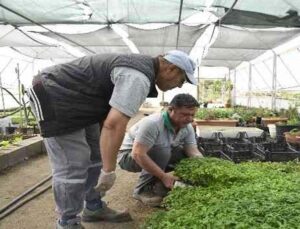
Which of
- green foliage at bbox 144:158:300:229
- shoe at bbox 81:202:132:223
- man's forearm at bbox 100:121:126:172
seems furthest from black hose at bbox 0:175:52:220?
green foliage at bbox 144:158:300:229

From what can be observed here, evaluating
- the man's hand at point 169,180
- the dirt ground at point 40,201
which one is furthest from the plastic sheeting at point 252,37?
the man's hand at point 169,180

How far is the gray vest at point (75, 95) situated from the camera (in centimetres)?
254

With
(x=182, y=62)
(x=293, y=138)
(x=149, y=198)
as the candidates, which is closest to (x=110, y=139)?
(x=182, y=62)

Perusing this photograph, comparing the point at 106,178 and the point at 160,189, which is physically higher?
the point at 106,178

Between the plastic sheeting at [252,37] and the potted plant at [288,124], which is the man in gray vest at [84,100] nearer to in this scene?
the potted plant at [288,124]

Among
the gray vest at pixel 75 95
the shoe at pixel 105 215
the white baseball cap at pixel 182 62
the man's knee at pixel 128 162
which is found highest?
the white baseball cap at pixel 182 62

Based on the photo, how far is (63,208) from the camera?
268 cm

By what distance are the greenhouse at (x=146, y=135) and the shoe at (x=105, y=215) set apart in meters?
0.02

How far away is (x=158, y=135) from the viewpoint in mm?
3502

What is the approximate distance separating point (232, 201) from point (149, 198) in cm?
183

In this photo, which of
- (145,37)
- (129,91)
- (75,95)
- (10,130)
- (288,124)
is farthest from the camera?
(10,130)

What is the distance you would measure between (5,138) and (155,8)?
11.6 feet

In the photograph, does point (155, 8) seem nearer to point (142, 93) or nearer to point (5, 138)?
point (5, 138)

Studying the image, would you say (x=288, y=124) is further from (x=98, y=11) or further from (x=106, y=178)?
(x=106, y=178)
